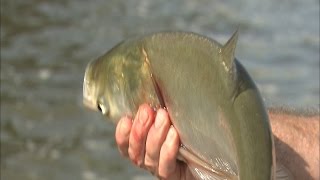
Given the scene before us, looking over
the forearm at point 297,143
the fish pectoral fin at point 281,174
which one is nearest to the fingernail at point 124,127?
the fish pectoral fin at point 281,174

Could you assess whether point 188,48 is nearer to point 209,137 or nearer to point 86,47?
point 209,137

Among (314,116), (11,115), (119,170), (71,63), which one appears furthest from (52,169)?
(314,116)

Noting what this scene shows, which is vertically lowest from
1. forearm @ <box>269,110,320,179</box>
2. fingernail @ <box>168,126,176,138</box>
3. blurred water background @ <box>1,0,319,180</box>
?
blurred water background @ <box>1,0,319,180</box>

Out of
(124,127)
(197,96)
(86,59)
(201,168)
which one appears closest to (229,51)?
(197,96)

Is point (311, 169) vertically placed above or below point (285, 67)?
above

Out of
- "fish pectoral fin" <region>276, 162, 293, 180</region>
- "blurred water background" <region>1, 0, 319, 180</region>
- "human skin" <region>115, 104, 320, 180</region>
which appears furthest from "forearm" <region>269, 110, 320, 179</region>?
"fish pectoral fin" <region>276, 162, 293, 180</region>

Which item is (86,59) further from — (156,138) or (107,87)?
(156,138)

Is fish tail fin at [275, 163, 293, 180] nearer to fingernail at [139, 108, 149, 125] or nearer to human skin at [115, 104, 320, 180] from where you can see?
human skin at [115, 104, 320, 180]
